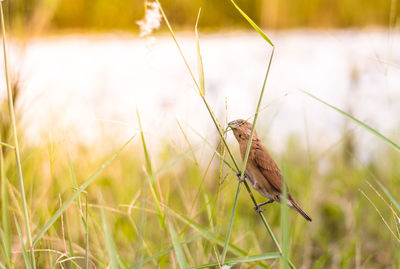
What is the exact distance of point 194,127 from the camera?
11.0 feet

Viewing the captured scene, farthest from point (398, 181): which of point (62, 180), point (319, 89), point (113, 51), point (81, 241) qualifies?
point (113, 51)

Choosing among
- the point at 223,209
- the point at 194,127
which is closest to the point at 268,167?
the point at 223,209

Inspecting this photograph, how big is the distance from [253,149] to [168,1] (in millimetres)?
434

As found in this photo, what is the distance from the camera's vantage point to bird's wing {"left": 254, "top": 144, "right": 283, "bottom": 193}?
1.31m

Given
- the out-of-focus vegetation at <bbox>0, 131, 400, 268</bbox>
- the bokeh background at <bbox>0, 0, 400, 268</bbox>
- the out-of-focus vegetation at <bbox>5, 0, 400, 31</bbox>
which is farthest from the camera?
the out-of-focus vegetation at <bbox>5, 0, 400, 31</bbox>

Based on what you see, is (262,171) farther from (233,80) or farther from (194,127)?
(233,80)

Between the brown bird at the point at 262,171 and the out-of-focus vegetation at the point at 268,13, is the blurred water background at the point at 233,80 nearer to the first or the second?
the out-of-focus vegetation at the point at 268,13

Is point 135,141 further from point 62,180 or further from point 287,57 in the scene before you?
point 287,57

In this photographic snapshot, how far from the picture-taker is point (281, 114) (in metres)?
3.80

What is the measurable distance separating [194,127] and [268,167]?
80.6 inches

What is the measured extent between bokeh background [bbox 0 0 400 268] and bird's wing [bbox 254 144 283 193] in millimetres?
64

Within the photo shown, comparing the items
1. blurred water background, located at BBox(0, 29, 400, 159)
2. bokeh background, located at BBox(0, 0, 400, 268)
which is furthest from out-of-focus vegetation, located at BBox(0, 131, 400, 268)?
blurred water background, located at BBox(0, 29, 400, 159)

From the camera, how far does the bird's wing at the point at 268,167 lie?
1312 millimetres

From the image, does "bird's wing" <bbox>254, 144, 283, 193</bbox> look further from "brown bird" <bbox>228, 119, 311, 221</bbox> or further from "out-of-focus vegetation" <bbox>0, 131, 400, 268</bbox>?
"out-of-focus vegetation" <bbox>0, 131, 400, 268</bbox>
